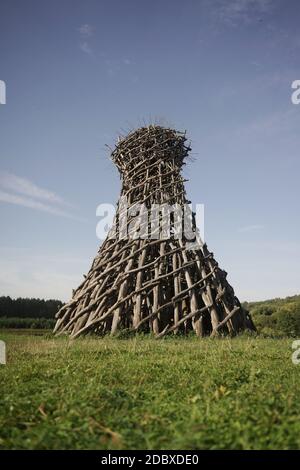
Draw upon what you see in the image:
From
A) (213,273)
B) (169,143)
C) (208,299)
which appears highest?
(169,143)

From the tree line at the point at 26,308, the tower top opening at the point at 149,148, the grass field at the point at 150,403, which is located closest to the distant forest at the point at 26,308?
the tree line at the point at 26,308

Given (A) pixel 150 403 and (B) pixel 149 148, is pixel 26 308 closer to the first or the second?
(B) pixel 149 148

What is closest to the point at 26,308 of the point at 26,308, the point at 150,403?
the point at 26,308

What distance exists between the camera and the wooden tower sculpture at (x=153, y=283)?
11.7 meters

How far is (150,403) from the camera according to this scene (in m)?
4.15

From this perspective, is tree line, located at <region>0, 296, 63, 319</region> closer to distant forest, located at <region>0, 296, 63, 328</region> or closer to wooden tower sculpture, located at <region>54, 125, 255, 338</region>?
distant forest, located at <region>0, 296, 63, 328</region>

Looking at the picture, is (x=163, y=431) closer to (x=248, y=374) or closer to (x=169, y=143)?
(x=248, y=374)

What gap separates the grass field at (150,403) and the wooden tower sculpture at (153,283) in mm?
4342

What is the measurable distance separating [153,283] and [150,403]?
7.71m

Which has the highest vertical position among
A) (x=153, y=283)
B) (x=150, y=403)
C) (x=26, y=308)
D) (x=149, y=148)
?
(x=149, y=148)

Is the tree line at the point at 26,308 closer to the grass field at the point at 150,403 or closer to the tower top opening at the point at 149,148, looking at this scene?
the tower top opening at the point at 149,148

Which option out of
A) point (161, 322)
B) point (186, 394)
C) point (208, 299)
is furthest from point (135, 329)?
point (186, 394)
